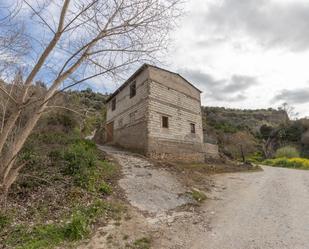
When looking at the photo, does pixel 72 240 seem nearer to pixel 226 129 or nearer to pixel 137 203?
pixel 137 203

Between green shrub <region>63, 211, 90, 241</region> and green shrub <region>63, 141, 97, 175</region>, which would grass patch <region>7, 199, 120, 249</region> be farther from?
green shrub <region>63, 141, 97, 175</region>

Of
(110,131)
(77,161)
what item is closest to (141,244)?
(77,161)

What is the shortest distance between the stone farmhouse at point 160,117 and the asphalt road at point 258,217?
4.95m

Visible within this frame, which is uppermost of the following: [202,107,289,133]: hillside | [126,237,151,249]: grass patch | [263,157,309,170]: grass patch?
[202,107,289,133]: hillside

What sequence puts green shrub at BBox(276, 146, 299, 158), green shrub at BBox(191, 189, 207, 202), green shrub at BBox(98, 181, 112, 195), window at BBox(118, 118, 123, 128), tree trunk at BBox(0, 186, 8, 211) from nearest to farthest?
tree trunk at BBox(0, 186, 8, 211) → green shrub at BBox(98, 181, 112, 195) → green shrub at BBox(191, 189, 207, 202) → window at BBox(118, 118, 123, 128) → green shrub at BBox(276, 146, 299, 158)

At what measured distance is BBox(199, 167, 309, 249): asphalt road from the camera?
16.9ft

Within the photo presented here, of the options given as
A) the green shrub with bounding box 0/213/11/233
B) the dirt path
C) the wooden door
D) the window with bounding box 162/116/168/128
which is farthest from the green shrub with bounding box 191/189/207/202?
the wooden door

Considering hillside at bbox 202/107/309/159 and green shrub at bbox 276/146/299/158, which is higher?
hillside at bbox 202/107/309/159

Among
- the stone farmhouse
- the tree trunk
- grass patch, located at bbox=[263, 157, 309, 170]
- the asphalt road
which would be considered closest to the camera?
the asphalt road

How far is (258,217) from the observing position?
263 inches

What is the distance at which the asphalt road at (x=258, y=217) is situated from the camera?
16.9ft

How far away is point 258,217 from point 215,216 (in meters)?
1.15

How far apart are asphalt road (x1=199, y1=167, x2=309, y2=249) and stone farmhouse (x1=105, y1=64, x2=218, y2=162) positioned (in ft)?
16.2

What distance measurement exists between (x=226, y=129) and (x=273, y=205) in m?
28.3
